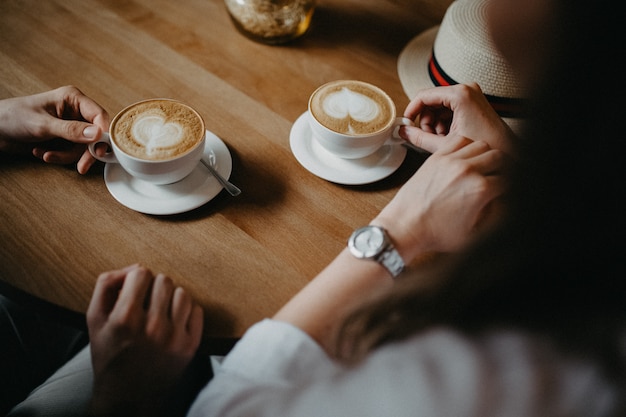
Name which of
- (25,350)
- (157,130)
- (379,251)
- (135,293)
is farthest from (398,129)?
(25,350)

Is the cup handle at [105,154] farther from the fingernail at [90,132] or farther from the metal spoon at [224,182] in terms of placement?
the metal spoon at [224,182]

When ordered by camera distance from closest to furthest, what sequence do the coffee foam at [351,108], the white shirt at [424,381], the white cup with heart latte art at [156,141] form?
the white shirt at [424,381] → the white cup with heart latte art at [156,141] → the coffee foam at [351,108]

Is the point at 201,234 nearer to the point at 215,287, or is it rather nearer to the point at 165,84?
the point at 215,287

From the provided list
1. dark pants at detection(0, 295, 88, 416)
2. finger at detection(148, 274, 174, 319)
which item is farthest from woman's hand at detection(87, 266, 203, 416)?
dark pants at detection(0, 295, 88, 416)

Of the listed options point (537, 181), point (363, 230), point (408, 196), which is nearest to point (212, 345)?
point (363, 230)

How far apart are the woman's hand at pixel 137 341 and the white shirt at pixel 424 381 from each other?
11cm

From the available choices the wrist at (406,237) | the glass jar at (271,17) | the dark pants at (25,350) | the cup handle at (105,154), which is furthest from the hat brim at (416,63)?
the dark pants at (25,350)

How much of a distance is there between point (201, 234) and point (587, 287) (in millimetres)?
605

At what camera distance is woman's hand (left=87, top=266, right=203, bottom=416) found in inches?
26.7

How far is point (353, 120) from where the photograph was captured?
35.3 inches

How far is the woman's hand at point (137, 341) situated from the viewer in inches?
26.7

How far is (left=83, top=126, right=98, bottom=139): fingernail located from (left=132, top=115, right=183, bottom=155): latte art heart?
0.21 feet

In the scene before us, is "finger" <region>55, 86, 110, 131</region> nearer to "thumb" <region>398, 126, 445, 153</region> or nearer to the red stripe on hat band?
"thumb" <region>398, 126, 445, 153</region>

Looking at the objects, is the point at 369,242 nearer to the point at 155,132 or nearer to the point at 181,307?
the point at 181,307
